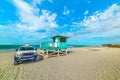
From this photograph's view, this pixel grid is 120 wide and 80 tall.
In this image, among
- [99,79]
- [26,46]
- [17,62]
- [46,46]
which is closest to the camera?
[99,79]

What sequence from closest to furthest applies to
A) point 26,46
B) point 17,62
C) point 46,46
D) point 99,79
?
point 99,79, point 17,62, point 26,46, point 46,46

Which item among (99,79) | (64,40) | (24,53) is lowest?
(99,79)

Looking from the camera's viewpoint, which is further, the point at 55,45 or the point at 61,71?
the point at 55,45

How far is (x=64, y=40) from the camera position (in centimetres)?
2408

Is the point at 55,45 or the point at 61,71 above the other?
the point at 55,45

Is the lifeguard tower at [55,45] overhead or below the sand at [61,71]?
overhead

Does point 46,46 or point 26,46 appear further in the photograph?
point 46,46

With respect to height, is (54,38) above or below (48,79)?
above

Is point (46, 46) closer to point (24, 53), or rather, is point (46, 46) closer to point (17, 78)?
point (24, 53)

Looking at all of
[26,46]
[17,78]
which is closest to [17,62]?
[26,46]

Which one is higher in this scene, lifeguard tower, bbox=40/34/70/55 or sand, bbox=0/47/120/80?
lifeguard tower, bbox=40/34/70/55

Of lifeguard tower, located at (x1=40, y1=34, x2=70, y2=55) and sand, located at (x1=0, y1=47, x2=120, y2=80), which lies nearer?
sand, located at (x1=0, y1=47, x2=120, y2=80)

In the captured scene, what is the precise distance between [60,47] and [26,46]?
316 inches

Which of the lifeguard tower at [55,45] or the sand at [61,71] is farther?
the lifeguard tower at [55,45]
